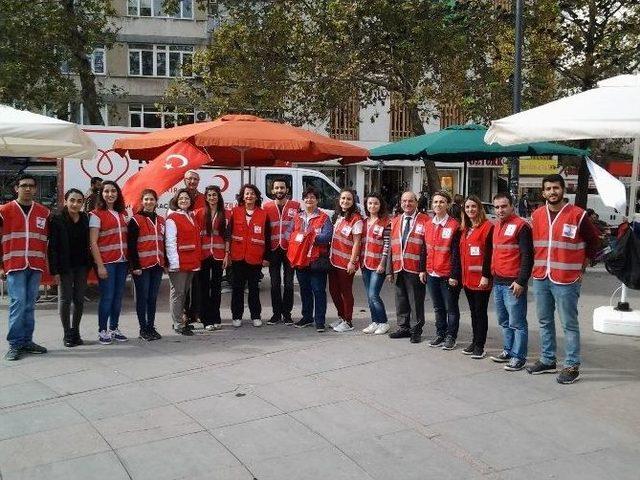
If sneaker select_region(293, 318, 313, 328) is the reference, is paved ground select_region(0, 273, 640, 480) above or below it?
below

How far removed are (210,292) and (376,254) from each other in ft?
6.81

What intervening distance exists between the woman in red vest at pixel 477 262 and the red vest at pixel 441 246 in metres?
0.17

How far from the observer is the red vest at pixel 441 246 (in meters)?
6.96

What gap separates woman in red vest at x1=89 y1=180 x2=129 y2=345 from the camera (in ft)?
23.6

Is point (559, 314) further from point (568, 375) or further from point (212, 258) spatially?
point (212, 258)

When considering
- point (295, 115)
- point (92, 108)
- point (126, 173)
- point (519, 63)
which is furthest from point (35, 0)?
point (519, 63)

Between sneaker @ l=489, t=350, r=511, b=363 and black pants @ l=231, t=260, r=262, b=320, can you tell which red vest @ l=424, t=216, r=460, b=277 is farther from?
black pants @ l=231, t=260, r=262, b=320

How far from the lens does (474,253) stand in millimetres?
6609

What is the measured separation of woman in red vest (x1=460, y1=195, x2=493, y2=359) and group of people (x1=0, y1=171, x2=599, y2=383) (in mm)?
11

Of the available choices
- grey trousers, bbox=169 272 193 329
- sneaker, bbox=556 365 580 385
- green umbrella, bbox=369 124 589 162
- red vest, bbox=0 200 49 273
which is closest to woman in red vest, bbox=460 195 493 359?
sneaker, bbox=556 365 580 385

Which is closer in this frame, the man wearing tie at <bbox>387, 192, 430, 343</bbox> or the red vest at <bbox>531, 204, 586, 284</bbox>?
the red vest at <bbox>531, 204, 586, 284</bbox>

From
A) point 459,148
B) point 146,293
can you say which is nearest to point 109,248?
point 146,293

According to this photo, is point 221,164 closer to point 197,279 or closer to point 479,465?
point 197,279

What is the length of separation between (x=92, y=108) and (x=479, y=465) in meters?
20.1
